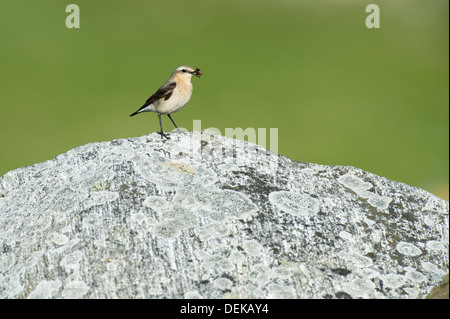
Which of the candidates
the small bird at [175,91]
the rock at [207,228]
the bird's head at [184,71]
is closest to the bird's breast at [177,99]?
the small bird at [175,91]

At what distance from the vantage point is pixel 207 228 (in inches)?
211

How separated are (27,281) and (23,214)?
1.12 meters

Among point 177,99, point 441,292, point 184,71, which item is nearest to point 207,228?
point 441,292

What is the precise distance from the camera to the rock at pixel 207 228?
4.89m

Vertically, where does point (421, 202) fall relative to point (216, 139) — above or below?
below

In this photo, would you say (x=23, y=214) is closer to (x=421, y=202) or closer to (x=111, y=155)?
(x=111, y=155)

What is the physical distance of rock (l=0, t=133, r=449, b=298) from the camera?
16.1ft

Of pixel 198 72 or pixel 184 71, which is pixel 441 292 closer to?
pixel 198 72

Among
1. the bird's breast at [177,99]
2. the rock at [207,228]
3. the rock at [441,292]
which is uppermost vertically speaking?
the bird's breast at [177,99]

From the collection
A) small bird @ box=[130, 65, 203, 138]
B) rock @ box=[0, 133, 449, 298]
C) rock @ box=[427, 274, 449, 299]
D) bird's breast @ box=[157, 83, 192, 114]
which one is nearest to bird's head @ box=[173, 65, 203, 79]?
small bird @ box=[130, 65, 203, 138]

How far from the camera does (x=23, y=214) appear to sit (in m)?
5.84

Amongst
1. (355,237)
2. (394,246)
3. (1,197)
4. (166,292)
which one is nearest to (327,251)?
(355,237)

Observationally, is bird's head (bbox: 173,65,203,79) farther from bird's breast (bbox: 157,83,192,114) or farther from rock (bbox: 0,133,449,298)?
rock (bbox: 0,133,449,298)

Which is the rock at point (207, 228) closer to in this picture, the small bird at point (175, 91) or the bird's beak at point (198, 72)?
the small bird at point (175, 91)
